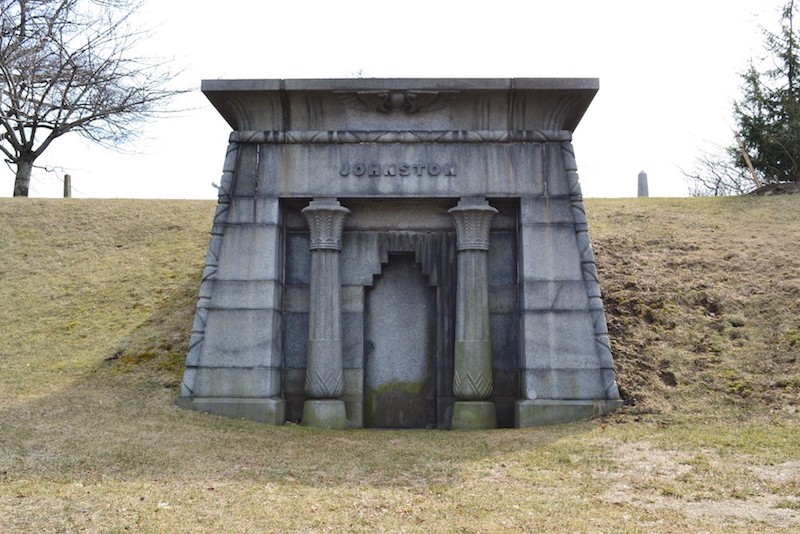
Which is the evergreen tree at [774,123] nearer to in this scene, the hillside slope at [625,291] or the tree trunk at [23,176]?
the hillside slope at [625,291]

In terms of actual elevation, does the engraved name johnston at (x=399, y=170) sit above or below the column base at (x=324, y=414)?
above

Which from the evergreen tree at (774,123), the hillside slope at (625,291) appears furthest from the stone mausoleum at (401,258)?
the evergreen tree at (774,123)

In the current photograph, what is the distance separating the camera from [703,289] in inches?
512

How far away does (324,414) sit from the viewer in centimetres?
1019

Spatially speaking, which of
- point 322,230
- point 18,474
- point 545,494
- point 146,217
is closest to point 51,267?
point 146,217

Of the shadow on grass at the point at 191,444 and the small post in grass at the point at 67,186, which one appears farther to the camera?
the small post in grass at the point at 67,186

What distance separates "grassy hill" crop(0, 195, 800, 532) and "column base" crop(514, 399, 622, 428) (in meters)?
0.35

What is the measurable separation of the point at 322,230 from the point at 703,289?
651 centimetres

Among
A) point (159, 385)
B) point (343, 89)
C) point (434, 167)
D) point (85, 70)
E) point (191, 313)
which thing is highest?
point (85, 70)

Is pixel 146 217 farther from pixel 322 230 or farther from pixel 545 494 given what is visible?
pixel 545 494

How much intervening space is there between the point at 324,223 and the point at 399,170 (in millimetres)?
1239

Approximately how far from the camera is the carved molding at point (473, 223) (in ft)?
34.7

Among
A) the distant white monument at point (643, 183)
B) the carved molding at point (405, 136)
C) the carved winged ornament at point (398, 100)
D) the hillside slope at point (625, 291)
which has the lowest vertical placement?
the hillside slope at point (625, 291)

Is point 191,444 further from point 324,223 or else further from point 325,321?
point 324,223
